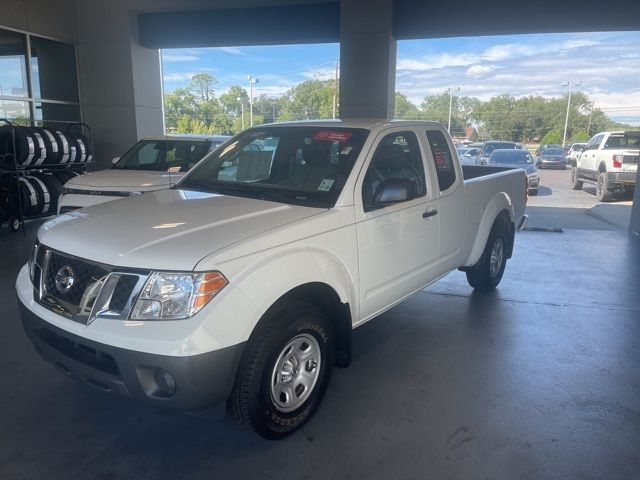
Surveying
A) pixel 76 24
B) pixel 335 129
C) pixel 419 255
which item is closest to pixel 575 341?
pixel 419 255

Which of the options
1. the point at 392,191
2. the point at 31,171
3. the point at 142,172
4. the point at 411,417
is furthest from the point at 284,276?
the point at 31,171

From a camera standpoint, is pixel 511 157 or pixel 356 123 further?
pixel 511 157

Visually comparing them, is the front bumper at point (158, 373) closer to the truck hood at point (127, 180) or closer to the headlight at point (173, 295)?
the headlight at point (173, 295)

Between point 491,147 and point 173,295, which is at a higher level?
point 491,147

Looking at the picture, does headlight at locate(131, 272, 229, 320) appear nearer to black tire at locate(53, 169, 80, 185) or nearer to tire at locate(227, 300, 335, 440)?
tire at locate(227, 300, 335, 440)

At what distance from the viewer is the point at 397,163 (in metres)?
4.14

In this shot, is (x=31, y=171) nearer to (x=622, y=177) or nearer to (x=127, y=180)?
(x=127, y=180)

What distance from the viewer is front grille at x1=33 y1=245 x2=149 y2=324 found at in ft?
8.18

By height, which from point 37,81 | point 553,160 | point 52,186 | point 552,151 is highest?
point 37,81

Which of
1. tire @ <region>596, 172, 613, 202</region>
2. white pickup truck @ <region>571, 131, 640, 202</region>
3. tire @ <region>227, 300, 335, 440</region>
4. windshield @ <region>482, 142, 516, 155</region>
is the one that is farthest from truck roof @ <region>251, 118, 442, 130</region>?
windshield @ <region>482, 142, 516, 155</region>

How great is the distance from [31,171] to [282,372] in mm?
9480

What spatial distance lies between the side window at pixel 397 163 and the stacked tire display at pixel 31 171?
7.46 metres

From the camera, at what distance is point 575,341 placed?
14.7ft

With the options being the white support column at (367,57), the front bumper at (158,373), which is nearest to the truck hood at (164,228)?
the front bumper at (158,373)
